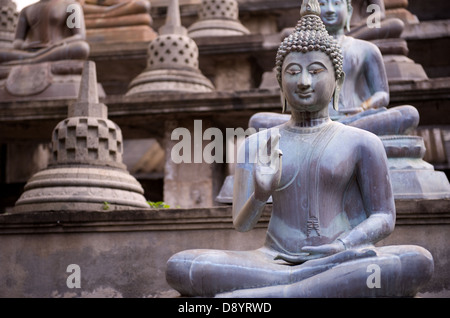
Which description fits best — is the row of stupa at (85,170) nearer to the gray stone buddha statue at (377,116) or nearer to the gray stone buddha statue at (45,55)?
the gray stone buddha statue at (377,116)

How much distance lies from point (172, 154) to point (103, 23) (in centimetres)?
492

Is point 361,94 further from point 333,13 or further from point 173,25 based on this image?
point 173,25

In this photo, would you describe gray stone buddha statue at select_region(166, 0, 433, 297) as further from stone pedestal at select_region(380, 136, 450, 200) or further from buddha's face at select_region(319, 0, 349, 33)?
buddha's face at select_region(319, 0, 349, 33)

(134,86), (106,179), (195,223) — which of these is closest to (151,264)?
(195,223)

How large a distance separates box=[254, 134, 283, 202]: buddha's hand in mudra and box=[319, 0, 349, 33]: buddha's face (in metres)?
3.63

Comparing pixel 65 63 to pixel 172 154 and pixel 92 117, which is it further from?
pixel 92 117

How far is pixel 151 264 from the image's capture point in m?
7.27

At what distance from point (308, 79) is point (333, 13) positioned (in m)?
3.19

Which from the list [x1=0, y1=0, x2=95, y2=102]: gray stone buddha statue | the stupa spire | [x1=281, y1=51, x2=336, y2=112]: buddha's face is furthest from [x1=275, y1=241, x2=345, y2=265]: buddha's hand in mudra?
the stupa spire

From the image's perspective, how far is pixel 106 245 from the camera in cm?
737

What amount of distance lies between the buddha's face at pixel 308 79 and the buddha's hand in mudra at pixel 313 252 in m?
0.94

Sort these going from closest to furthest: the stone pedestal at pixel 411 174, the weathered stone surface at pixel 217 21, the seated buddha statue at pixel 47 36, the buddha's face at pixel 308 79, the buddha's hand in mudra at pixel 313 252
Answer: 1. the buddha's hand in mudra at pixel 313 252
2. the buddha's face at pixel 308 79
3. the stone pedestal at pixel 411 174
4. the seated buddha statue at pixel 47 36
5. the weathered stone surface at pixel 217 21

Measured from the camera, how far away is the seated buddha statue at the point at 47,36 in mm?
12000

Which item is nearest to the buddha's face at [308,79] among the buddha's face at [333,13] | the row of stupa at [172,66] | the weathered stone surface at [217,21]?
the buddha's face at [333,13]
